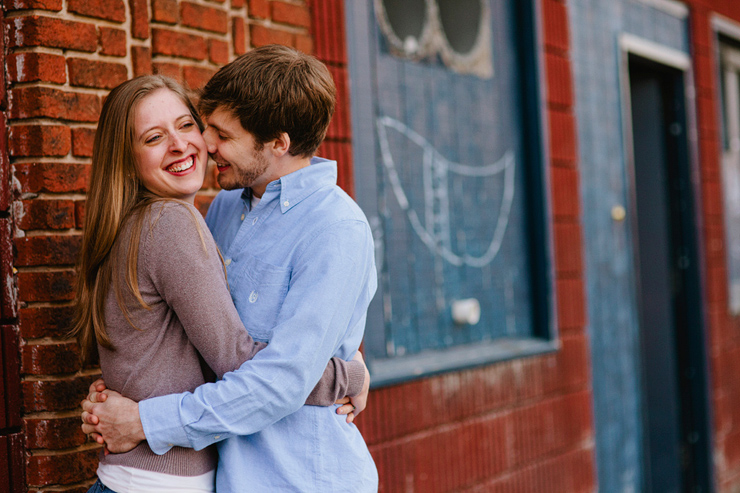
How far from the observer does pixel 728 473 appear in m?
6.12

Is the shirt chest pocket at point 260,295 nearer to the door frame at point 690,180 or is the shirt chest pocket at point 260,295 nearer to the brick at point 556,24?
the brick at point 556,24

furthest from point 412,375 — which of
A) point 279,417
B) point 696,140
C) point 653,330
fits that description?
point 696,140

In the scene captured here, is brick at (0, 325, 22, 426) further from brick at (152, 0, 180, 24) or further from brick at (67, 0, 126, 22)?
brick at (152, 0, 180, 24)

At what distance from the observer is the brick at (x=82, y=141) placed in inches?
86.2

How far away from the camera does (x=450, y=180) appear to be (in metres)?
3.80

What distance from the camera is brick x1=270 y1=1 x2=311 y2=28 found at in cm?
283

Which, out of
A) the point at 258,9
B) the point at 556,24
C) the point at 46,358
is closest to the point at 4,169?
the point at 46,358

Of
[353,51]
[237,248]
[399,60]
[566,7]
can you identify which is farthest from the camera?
[566,7]

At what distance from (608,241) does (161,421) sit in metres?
4.06

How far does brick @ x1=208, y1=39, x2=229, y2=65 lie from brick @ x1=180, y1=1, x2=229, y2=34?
4 centimetres

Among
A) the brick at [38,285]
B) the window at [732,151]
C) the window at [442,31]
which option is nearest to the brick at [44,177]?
the brick at [38,285]

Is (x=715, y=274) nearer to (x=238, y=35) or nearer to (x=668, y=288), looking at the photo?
(x=668, y=288)

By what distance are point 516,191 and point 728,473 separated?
3.68 meters

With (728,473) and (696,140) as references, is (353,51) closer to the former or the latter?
(696,140)
